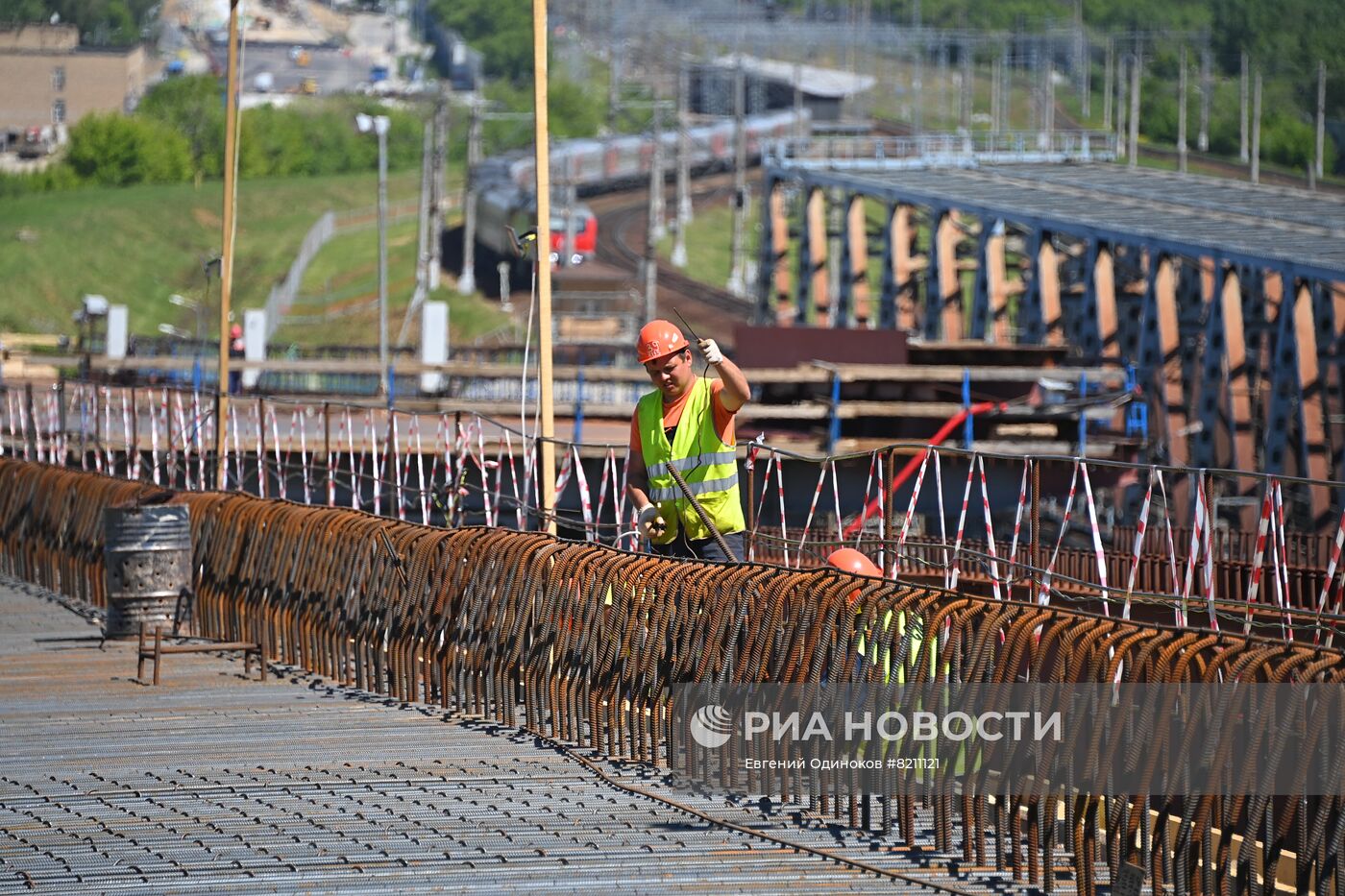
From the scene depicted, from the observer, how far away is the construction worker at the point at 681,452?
1095 centimetres

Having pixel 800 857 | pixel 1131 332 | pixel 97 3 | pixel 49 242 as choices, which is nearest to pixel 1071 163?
pixel 1131 332

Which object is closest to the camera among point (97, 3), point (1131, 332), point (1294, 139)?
point (1131, 332)

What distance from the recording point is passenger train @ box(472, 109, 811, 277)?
75.1 metres

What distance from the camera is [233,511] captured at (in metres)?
15.8

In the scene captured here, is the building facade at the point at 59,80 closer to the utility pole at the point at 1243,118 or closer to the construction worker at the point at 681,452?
the utility pole at the point at 1243,118

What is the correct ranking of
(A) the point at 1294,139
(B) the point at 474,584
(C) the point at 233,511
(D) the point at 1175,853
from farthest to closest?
(A) the point at 1294,139 → (C) the point at 233,511 → (B) the point at 474,584 → (D) the point at 1175,853

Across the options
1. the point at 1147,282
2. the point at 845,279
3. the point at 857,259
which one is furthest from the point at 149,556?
the point at 845,279

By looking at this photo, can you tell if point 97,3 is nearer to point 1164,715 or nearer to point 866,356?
point 866,356

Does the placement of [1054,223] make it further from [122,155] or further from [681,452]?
[122,155]

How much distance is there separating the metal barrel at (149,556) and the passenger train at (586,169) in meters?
53.3

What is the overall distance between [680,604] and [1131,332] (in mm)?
40105

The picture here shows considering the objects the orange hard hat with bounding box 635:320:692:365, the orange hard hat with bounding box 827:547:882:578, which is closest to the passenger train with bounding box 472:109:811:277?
the orange hard hat with bounding box 827:547:882:578

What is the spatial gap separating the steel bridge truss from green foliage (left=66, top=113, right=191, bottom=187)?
47940 mm

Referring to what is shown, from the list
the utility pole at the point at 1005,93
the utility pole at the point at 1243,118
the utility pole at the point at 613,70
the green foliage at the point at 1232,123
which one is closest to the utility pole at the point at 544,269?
the utility pole at the point at 613,70
